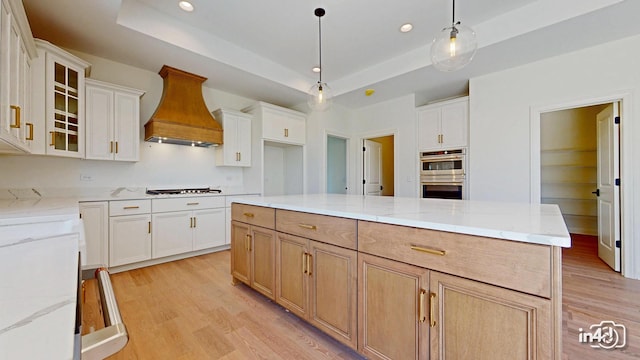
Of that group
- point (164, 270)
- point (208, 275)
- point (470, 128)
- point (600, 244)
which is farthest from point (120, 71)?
point (600, 244)

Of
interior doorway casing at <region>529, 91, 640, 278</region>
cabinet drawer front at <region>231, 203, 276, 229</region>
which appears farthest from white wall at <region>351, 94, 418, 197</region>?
cabinet drawer front at <region>231, 203, 276, 229</region>

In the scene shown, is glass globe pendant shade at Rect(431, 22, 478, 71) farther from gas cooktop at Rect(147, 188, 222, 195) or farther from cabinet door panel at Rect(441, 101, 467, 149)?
gas cooktop at Rect(147, 188, 222, 195)

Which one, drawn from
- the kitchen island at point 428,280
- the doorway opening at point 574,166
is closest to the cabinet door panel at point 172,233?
the kitchen island at point 428,280

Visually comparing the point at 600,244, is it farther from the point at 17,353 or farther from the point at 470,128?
the point at 17,353

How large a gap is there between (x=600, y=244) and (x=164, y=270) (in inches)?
220

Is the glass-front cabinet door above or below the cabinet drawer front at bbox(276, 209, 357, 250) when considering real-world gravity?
above

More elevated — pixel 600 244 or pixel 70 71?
pixel 70 71

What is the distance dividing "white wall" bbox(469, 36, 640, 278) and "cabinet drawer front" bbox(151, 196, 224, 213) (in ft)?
12.6

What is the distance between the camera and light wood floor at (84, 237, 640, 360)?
1.60 meters

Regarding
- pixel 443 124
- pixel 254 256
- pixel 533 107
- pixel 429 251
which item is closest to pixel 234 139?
pixel 254 256

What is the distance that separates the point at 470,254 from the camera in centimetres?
104

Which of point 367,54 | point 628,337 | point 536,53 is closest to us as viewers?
point 628,337

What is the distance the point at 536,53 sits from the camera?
310 centimetres

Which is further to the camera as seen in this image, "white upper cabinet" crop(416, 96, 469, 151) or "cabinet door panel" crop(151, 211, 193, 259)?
"white upper cabinet" crop(416, 96, 469, 151)
